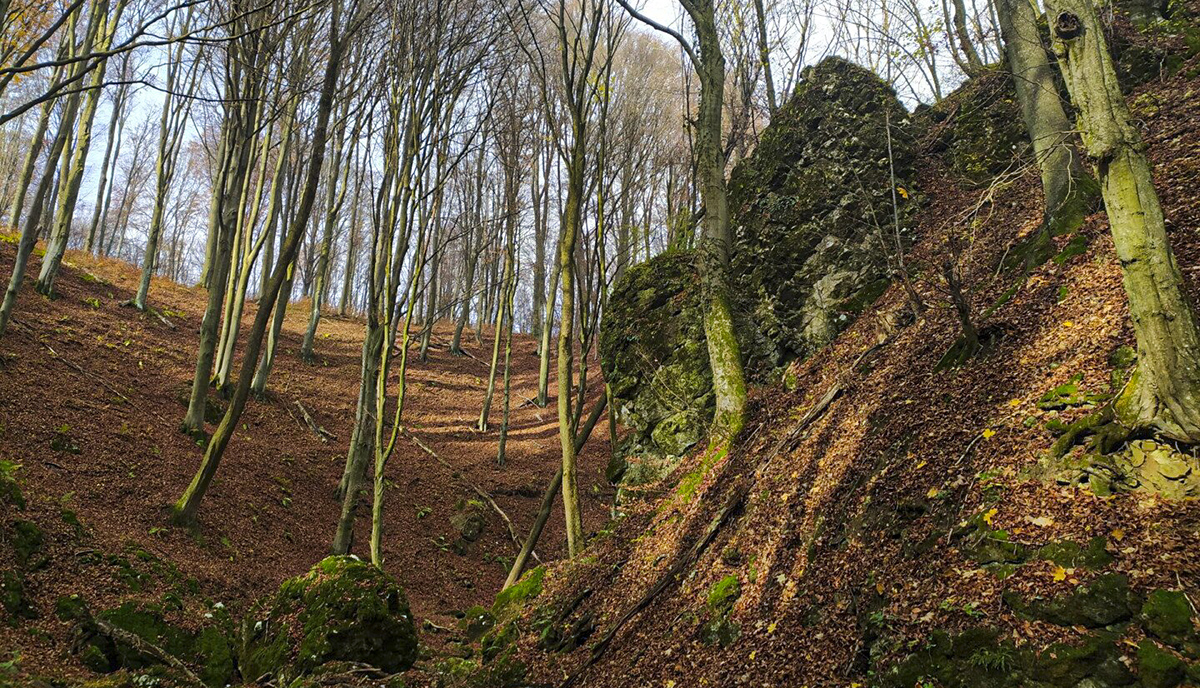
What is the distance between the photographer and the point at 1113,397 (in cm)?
382

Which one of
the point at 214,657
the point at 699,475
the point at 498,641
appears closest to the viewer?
the point at 214,657

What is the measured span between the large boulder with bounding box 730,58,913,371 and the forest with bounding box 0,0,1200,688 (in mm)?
74

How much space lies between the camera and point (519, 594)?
8148mm

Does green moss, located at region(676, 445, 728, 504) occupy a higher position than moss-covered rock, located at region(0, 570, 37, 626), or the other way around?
green moss, located at region(676, 445, 728, 504)

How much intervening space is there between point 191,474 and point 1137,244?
35.8ft

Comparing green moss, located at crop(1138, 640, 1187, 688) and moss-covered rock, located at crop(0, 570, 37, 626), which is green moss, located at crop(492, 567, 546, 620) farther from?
green moss, located at crop(1138, 640, 1187, 688)

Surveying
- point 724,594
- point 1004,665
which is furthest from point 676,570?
point 1004,665

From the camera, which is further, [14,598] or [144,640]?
[144,640]

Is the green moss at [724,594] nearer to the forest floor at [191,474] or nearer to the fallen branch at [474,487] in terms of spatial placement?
the forest floor at [191,474]

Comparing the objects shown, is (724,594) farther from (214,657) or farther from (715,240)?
(214,657)

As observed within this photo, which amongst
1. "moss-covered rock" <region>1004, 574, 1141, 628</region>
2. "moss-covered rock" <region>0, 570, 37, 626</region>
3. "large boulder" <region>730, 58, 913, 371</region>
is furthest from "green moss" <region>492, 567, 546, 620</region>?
"moss-covered rock" <region>1004, 574, 1141, 628</region>

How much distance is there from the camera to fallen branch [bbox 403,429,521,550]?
11597 millimetres

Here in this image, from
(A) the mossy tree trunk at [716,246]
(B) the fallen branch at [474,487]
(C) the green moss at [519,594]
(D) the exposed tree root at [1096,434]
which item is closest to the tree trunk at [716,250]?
(A) the mossy tree trunk at [716,246]

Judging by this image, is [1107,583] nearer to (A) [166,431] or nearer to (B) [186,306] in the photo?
(A) [166,431]
